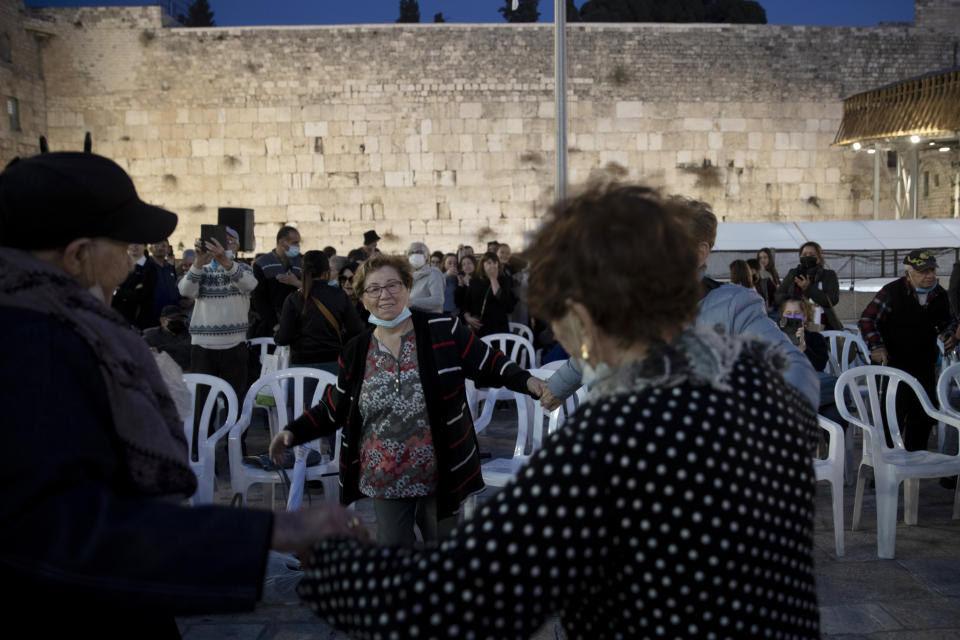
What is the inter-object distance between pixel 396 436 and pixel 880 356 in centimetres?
361

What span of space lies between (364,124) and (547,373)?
46.3 feet

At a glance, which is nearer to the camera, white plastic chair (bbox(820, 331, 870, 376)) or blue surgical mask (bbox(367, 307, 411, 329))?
blue surgical mask (bbox(367, 307, 411, 329))

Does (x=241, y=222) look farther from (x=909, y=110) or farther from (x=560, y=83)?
(x=909, y=110)

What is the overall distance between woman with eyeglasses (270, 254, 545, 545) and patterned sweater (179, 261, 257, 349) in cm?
270

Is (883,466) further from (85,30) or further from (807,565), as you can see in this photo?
(85,30)

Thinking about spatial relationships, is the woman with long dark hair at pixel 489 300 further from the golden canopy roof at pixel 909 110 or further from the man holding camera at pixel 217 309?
the golden canopy roof at pixel 909 110

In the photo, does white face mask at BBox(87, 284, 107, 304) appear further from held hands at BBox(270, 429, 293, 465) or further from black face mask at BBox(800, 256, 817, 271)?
black face mask at BBox(800, 256, 817, 271)

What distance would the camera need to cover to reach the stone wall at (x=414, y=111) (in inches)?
679

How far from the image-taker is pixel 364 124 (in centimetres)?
1739

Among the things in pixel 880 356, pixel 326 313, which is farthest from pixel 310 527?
pixel 880 356

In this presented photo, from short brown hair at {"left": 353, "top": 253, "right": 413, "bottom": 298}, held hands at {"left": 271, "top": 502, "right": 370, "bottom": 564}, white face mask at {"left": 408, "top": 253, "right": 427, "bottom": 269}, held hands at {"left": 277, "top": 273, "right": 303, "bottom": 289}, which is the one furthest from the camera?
white face mask at {"left": 408, "top": 253, "right": 427, "bottom": 269}

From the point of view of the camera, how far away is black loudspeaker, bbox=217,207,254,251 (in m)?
10.1

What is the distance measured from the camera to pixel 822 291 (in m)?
6.95

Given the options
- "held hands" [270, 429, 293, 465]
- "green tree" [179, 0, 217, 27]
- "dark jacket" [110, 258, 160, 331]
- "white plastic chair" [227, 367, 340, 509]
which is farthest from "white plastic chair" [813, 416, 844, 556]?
"green tree" [179, 0, 217, 27]
